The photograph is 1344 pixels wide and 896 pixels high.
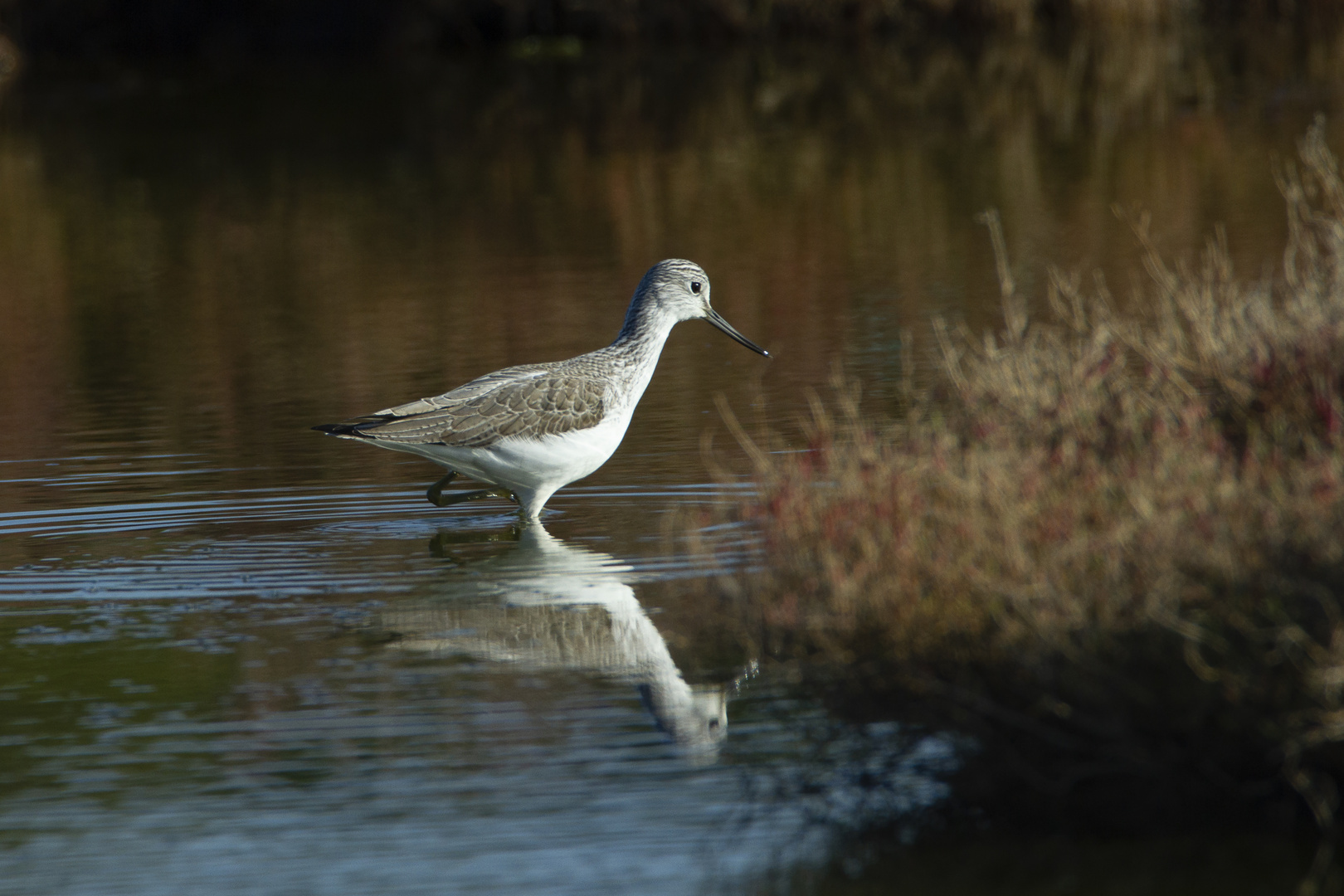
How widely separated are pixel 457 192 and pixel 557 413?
55.7ft

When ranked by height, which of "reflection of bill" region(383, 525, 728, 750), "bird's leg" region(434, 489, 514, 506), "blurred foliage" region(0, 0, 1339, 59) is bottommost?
"reflection of bill" region(383, 525, 728, 750)

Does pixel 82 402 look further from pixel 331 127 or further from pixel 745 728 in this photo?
pixel 331 127

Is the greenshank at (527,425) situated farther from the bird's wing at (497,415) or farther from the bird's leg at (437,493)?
the bird's leg at (437,493)

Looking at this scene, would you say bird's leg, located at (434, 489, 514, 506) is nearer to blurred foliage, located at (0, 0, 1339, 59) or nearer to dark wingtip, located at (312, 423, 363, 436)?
dark wingtip, located at (312, 423, 363, 436)

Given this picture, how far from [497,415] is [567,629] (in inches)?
84.6

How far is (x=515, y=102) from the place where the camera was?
117ft

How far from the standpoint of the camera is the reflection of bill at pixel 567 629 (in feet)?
24.7

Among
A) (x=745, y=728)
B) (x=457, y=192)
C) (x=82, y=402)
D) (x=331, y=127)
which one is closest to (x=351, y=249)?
(x=457, y=192)

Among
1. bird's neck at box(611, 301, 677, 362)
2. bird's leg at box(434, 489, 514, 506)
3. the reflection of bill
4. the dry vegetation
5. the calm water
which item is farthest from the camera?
bird's leg at box(434, 489, 514, 506)

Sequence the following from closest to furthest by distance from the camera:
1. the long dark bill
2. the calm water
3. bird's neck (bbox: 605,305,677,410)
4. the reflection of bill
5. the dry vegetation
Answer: the dry vegetation < the calm water < the reflection of bill < bird's neck (bbox: 605,305,677,410) < the long dark bill

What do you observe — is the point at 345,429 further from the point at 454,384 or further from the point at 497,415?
the point at 454,384

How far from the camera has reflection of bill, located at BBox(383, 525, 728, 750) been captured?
753 centimetres

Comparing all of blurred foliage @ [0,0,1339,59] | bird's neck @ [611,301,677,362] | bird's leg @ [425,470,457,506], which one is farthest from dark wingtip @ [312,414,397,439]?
blurred foliage @ [0,0,1339,59]

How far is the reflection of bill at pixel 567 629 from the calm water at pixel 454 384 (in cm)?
3
